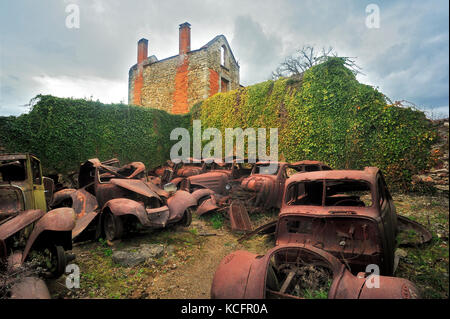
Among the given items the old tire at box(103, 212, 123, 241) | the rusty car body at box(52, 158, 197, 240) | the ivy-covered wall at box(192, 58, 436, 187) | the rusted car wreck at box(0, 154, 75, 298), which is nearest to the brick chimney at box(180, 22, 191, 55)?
the ivy-covered wall at box(192, 58, 436, 187)

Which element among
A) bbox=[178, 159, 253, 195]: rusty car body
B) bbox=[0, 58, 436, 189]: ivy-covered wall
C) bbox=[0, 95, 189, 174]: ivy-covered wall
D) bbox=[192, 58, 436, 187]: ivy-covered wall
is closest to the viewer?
bbox=[192, 58, 436, 187]: ivy-covered wall

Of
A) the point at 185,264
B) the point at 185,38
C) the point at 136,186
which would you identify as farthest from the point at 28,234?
the point at 185,38

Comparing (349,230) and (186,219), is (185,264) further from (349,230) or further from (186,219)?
(349,230)

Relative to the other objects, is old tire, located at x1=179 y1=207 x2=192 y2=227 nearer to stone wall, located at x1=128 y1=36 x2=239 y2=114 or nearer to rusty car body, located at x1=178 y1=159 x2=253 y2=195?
rusty car body, located at x1=178 y1=159 x2=253 y2=195

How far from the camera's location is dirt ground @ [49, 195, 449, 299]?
3.16 m

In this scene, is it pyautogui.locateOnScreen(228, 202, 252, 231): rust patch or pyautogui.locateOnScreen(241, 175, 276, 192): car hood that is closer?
pyautogui.locateOnScreen(228, 202, 252, 231): rust patch

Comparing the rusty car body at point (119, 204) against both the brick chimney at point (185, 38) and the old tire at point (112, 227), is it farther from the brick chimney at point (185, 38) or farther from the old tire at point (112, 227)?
the brick chimney at point (185, 38)

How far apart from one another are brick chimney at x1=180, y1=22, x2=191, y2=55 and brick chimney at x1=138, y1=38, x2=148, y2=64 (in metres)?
4.43

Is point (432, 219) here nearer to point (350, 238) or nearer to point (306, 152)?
point (350, 238)

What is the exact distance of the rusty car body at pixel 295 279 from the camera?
6.59ft
